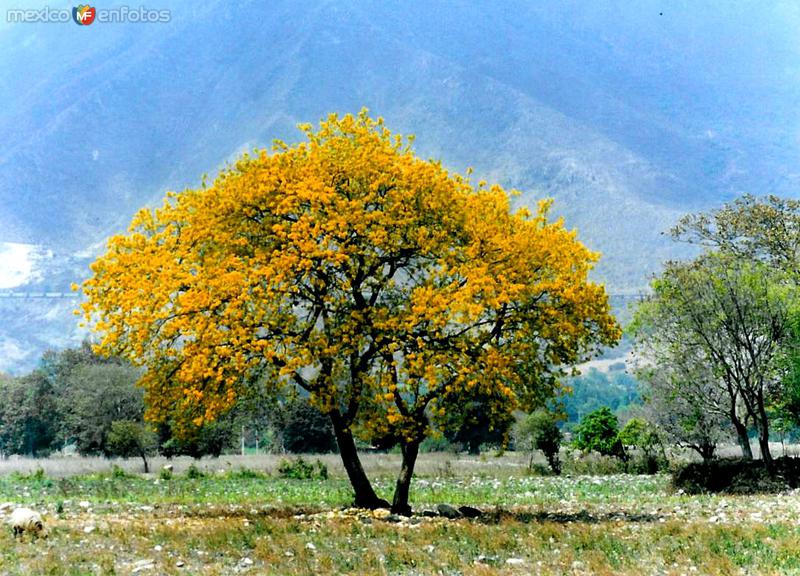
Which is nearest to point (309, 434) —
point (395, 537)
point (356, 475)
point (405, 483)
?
point (356, 475)

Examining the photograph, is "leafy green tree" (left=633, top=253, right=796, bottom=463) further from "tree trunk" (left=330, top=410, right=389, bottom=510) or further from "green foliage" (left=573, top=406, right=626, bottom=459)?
"green foliage" (left=573, top=406, right=626, bottom=459)

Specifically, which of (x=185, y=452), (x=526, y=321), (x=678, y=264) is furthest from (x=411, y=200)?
(x=185, y=452)

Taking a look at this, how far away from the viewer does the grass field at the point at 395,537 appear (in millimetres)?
18172

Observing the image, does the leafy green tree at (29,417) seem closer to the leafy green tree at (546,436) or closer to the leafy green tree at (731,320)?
the leafy green tree at (546,436)

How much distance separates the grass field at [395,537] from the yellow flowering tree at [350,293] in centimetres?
326

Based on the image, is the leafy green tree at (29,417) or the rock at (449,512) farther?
the leafy green tree at (29,417)

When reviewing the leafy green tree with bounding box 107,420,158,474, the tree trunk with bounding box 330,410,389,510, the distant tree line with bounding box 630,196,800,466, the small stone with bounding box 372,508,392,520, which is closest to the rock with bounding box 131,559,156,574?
the small stone with bounding box 372,508,392,520

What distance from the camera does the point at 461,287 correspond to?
26219 mm

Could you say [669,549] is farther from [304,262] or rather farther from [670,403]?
[670,403]

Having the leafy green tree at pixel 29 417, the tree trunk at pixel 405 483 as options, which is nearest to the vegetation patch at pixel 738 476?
the tree trunk at pixel 405 483

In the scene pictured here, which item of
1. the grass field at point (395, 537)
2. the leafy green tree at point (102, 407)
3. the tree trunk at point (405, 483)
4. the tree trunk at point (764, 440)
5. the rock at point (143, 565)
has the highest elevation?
the leafy green tree at point (102, 407)

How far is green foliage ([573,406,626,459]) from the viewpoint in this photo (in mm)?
65688

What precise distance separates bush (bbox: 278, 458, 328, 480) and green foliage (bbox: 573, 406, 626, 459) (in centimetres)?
2292

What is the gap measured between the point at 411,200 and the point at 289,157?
390 centimetres
